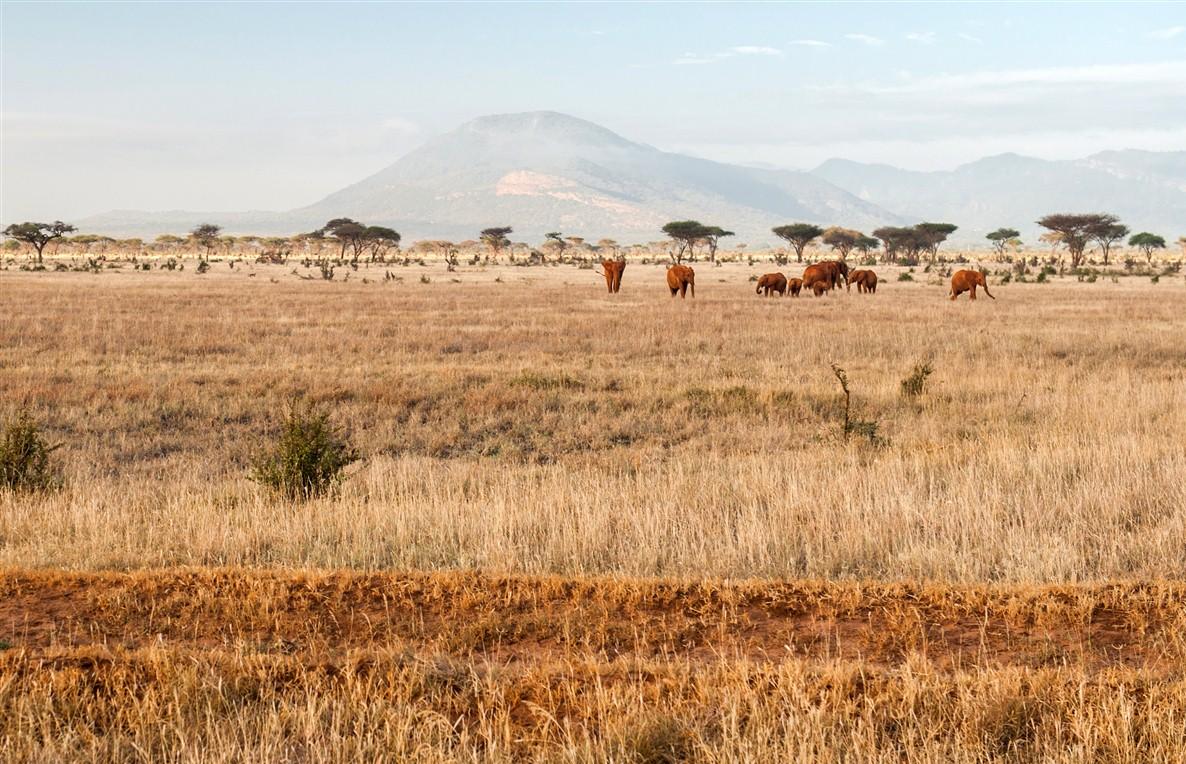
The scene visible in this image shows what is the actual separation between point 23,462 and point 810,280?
3581 centimetres

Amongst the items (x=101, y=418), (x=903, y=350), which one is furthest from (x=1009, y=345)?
(x=101, y=418)

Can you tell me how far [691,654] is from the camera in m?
5.79

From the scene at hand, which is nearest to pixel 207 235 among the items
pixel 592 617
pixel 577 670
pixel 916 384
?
pixel 916 384

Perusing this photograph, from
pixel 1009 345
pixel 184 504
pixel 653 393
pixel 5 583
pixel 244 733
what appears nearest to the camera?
pixel 244 733

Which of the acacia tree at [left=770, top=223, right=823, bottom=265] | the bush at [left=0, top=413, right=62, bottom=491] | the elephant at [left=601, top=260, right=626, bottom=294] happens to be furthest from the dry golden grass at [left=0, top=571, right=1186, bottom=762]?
the acacia tree at [left=770, top=223, right=823, bottom=265]

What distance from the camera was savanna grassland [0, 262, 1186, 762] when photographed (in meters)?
4.66

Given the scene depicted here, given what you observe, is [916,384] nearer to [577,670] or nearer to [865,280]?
[577,670]

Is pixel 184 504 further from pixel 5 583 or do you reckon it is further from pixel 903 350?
pixel 903 350

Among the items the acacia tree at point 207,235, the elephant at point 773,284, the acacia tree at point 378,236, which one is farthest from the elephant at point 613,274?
→ the acacia tree at point 207,235

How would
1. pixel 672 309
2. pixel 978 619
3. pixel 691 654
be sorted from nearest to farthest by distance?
pixel 691 654 → pixel 978 619 → pixel 672 309

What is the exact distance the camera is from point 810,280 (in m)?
42.9

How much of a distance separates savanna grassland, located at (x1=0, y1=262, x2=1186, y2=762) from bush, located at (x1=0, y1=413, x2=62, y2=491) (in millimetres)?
683

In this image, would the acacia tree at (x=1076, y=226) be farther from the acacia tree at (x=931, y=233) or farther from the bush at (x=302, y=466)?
the bush at (x=302, y=466)

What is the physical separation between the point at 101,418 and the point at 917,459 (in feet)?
34.7
